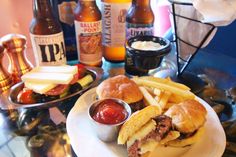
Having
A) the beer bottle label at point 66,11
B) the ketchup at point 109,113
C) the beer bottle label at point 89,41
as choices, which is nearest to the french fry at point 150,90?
the ketchup at point 109,113

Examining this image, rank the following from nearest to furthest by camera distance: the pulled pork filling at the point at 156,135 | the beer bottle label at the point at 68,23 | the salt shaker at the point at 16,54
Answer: the pulled pork filling at the point at 156,135, the salt shaker at the point at 16,54, the beer bottle label at the point at 68,23

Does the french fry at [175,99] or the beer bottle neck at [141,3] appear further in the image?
the beer bottle neck at [141,3]

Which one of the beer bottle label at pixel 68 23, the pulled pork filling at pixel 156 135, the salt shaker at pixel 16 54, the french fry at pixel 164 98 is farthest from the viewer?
the beer bottle label at pixel 68 23

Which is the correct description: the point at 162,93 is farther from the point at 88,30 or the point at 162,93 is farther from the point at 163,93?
the point at 88,30

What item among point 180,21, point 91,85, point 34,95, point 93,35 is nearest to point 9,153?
point 34,95

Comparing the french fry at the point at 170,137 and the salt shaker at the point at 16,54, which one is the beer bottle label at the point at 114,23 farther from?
the french fry at the point at 170,137

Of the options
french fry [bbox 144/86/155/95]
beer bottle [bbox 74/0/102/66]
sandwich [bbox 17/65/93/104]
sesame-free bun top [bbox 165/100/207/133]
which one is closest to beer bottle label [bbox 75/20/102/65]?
beer bottle [bbox 74/0/102/66]

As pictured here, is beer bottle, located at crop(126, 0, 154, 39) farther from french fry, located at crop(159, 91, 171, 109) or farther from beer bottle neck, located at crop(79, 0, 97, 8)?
french fry, located at crop(159, 91, 171, 109)
